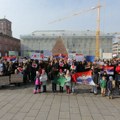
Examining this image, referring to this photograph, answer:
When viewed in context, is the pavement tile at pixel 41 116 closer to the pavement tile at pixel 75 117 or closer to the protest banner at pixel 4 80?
the pavement tile at pixel 75 117

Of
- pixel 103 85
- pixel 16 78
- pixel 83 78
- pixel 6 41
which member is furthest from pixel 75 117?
pixel 6 41

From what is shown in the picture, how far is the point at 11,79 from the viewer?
51.3 feet

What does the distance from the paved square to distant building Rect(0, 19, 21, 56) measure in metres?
76.6

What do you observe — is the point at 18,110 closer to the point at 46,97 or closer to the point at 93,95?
the point at 46,97

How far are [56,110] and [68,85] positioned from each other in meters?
4.22

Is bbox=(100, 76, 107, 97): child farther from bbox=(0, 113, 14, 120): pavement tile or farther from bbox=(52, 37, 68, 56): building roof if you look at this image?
bbox=(52, 37, 68, 56): building roof

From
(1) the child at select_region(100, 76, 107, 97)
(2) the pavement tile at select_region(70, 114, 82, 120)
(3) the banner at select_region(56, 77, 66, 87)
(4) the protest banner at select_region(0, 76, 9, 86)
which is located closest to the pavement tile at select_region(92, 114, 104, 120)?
(2) the pavement tile at select_region(70, 114, 82, 120)

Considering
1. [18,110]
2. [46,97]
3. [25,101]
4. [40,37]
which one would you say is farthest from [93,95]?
[40,37]

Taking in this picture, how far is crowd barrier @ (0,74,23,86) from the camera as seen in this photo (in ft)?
49.2

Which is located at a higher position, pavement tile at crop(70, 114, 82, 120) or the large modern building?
the large modern building

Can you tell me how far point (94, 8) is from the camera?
103 m

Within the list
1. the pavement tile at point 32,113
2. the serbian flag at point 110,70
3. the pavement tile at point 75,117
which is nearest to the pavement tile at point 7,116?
the pavement tile at point 32,113

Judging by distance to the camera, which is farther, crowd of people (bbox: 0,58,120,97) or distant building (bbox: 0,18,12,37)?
distant building (bbox: 0,18,12,37)

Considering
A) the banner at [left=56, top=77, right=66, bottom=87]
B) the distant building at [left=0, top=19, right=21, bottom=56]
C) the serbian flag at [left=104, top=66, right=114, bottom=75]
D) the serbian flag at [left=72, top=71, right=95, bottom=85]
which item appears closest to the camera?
the banner at [left=56, top=77, right=66, bottom=87]
